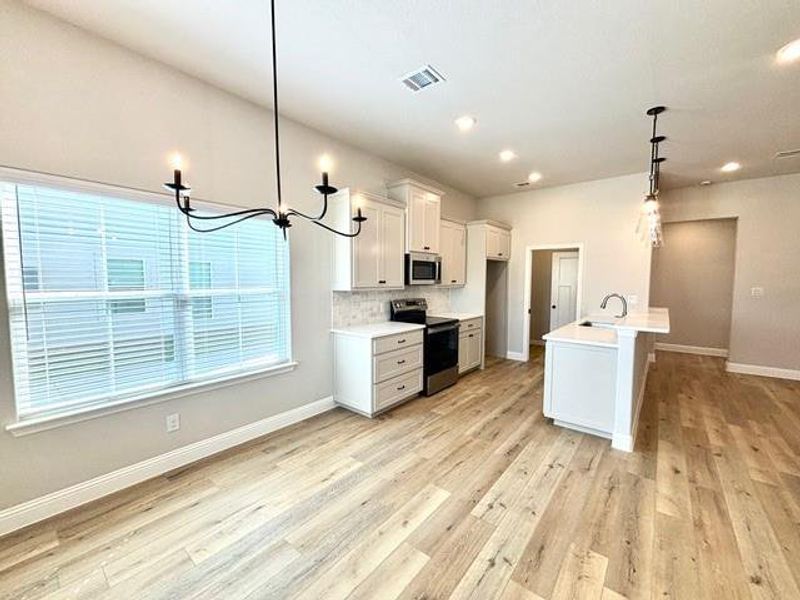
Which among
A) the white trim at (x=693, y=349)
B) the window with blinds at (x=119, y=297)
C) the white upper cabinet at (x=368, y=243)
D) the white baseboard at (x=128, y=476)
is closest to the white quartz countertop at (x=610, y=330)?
the white upper cabinet at (x=368, y=243)

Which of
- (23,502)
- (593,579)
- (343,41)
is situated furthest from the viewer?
(343,41)

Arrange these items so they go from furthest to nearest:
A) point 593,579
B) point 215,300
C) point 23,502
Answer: point 215,300
point 23,502
point 593,579

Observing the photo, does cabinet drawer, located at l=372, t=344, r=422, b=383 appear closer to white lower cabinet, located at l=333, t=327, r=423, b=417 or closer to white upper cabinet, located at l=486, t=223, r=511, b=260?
white lower cabinet, located at l=333, t=327, r=423, b=417

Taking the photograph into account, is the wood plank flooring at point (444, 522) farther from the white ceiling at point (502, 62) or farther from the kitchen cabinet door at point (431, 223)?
the white ceiling at point (502, 62)

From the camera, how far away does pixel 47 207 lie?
204cm

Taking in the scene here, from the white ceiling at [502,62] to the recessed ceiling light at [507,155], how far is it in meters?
0.26

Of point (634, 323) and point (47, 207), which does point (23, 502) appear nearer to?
point (47, 207)

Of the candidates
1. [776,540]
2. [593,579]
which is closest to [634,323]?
[776,540]

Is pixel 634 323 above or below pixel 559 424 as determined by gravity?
above

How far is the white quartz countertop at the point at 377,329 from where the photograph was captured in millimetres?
3514

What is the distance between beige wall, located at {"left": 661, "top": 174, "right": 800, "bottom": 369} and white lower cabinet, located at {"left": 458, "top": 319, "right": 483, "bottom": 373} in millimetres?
4020

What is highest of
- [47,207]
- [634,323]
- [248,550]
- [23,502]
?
[47,207]

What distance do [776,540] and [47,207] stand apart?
15.3 feet

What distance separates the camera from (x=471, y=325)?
516 centimetres
